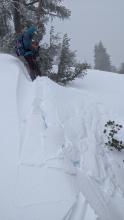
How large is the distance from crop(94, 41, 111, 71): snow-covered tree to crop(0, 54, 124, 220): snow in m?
42.1

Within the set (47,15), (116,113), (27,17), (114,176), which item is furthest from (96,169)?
(47,15)

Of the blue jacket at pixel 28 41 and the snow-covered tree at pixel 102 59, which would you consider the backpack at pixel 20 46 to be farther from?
the snow-covered tree at pixel 102 59

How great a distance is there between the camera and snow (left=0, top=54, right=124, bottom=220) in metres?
3.81

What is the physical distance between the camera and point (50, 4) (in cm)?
1424

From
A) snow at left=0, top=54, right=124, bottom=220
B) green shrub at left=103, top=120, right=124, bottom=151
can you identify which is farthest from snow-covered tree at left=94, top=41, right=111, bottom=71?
green shrub at left=103, top=120, right=124, bottom=151

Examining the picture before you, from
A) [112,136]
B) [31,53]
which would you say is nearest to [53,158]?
[112,136]

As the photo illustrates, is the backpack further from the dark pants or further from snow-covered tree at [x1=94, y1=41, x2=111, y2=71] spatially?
snow-covered tree at [x1=94, y1=41, x2=111, y2=71]

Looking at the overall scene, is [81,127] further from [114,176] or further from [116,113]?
[116,113]

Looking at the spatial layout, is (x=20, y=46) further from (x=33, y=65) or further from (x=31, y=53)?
(x=33, y=65)

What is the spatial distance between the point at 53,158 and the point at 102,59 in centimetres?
4565

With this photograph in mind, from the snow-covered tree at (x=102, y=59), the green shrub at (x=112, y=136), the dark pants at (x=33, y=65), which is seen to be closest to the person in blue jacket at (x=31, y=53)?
the dark pants at (x=33, y=65)

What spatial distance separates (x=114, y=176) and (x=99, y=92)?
5.36 meters

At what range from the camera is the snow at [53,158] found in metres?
3.81

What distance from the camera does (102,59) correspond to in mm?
49031
